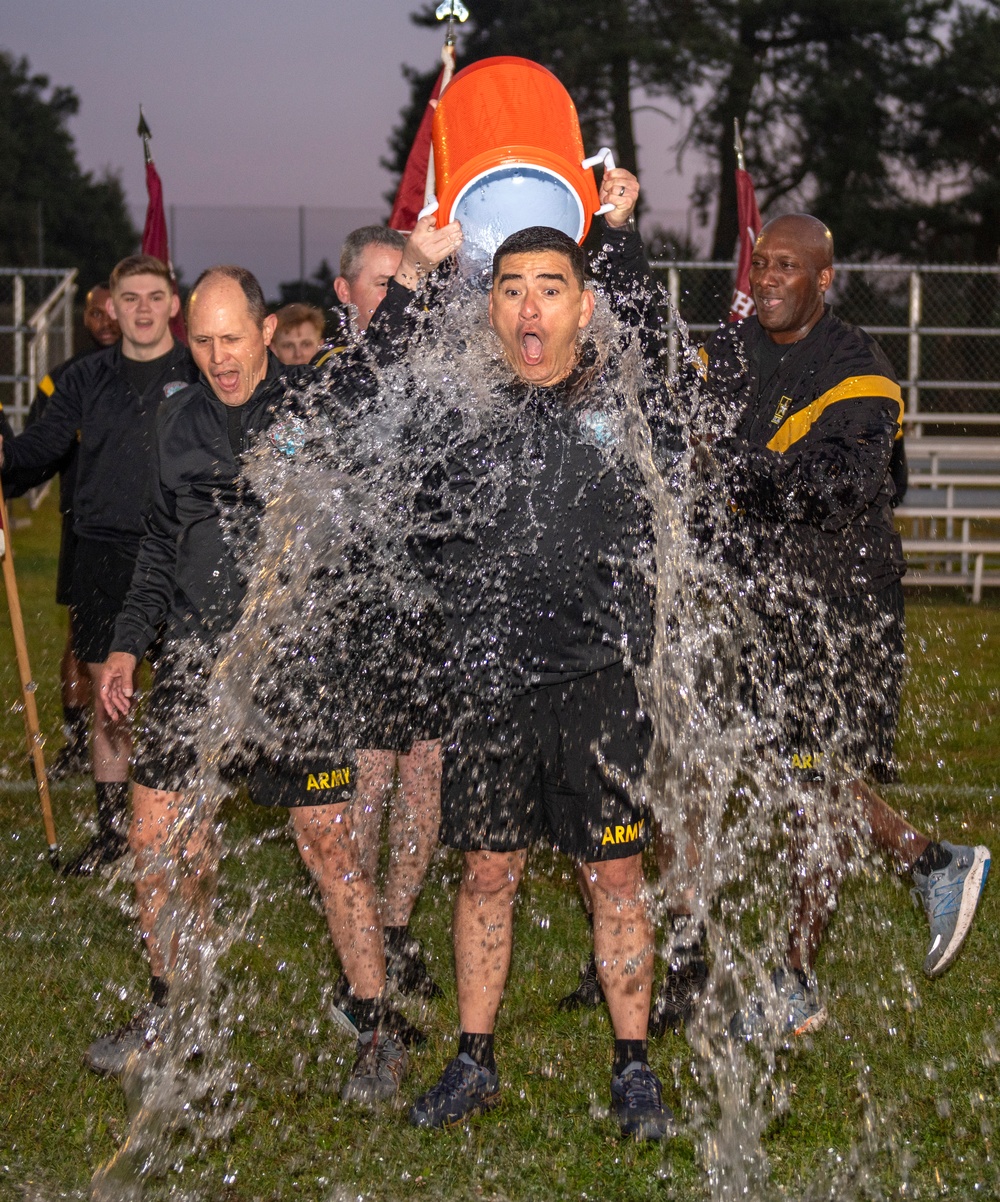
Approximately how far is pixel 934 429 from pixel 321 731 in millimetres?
14174

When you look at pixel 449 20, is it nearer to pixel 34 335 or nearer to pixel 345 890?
pixel 345 890

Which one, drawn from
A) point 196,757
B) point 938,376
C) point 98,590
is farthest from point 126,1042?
point 938,376

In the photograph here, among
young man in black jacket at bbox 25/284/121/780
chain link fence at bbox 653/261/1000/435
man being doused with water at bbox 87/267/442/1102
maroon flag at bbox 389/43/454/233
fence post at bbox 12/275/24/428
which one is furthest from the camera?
chain link fence at bbox 653/261/1000/435

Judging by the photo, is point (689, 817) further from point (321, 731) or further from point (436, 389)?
point (436, 389)

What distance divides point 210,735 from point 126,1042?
83cm

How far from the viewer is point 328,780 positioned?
358 cm

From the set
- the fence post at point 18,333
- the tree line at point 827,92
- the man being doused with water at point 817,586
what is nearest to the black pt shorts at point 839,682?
the man being doused with water at point 817,586

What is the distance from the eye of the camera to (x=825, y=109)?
2577 cm

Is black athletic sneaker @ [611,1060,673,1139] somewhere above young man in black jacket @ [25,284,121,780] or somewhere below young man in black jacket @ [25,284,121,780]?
below

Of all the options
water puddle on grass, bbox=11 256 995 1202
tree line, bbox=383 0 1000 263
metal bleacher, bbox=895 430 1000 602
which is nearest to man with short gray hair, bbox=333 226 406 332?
water puddle on grass, bbox=11 256 995 1202

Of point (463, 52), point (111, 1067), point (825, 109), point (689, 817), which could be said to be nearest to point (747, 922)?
point (689, 817)

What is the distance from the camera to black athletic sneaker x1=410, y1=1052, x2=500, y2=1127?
3.35m

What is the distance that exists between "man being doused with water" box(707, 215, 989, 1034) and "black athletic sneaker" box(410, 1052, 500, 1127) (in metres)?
0.79

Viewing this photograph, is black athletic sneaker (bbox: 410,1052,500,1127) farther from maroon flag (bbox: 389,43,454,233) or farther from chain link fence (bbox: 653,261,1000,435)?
chain link fence (bbox: 653,261,1000,435)
